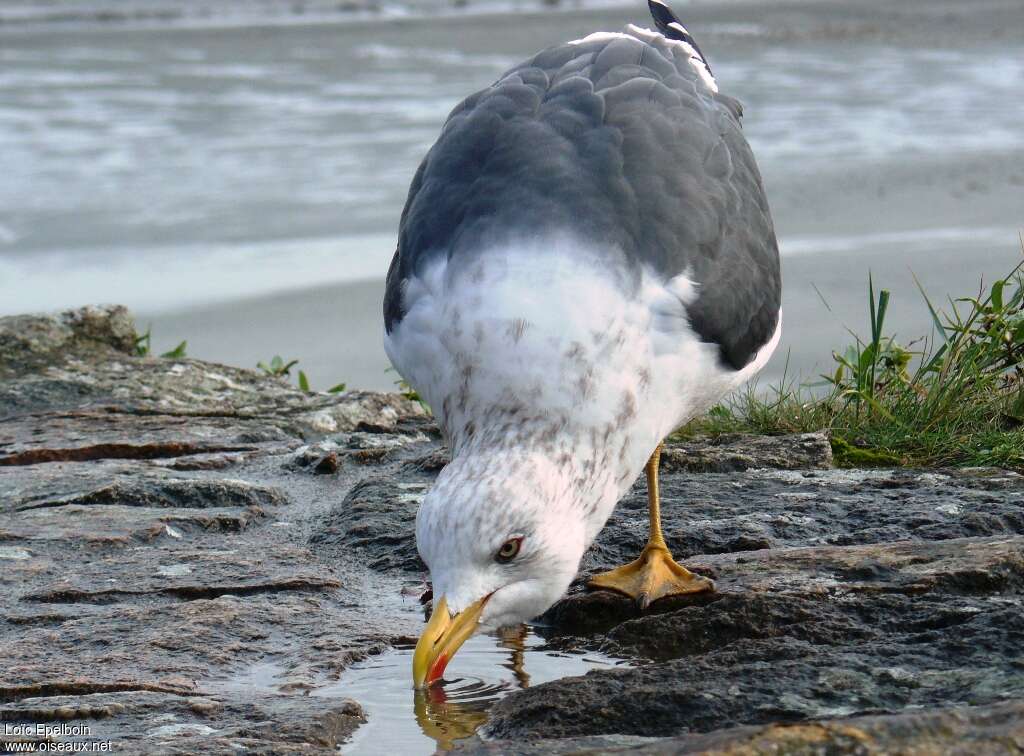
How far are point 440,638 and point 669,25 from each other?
2891 millimetres

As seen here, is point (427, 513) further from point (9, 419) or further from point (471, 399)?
point (9, 419)

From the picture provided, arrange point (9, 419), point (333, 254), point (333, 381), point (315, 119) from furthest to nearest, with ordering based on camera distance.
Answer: point (315, 119) < point (333, 254) < point (333, 381) < point (9, 419)

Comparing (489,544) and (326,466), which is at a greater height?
(489,544)

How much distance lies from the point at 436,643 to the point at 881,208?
25.5 ft

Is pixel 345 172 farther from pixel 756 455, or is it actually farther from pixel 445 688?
pixel 445 688

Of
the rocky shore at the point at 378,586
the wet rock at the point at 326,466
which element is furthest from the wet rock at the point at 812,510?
the wet rock at the point at 326,466

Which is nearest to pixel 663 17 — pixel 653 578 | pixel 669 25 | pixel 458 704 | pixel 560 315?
pixel 669 25

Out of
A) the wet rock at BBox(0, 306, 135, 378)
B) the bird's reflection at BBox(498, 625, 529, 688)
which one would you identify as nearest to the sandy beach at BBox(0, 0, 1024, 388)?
the wet rock at BBox(0, 306, 135, 378)

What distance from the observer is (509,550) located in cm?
332

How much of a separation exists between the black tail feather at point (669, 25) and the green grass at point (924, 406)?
111cm

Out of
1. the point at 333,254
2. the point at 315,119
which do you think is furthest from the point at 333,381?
the point at 315,119

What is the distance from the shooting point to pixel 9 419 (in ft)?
18.1

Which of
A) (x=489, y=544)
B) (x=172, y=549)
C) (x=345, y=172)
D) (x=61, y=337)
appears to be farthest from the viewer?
(x=345, y=172)

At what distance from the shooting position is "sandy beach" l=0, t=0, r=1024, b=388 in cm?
850
